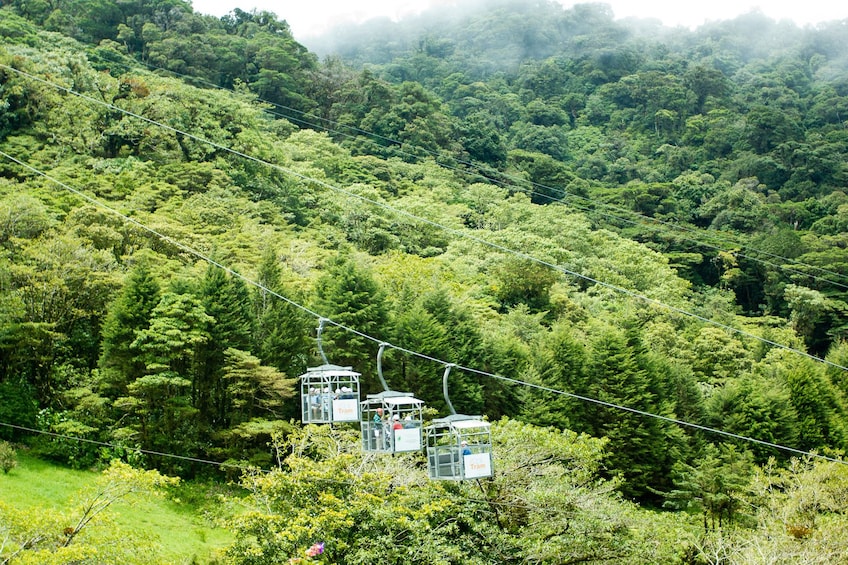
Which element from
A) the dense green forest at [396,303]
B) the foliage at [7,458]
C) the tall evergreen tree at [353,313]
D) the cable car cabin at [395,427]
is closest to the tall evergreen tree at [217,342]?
the dense green forest at [396,303]

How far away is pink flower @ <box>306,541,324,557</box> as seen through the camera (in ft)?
52.1

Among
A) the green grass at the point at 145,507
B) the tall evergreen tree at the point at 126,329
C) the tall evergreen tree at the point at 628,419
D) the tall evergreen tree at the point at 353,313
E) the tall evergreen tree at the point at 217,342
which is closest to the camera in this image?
the green grass at the point at 145,507

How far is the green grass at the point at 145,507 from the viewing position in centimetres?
2086

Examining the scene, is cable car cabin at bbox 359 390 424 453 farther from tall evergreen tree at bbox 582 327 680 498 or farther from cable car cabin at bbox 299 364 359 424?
tall evergreen tree at bbox 582 327 680 498

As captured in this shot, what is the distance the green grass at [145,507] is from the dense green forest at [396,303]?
115 cm

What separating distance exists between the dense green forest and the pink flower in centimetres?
23

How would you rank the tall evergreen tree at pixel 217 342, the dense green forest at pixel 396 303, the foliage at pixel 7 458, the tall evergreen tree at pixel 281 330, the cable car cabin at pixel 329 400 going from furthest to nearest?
the tall evergreen tree at pixel 281 330
the tall evergreen tree at pixel 217 342
the foliage at pixel 7 458
the dense green forest at pixel 396 303
the cable car cabin at pixel 329 400

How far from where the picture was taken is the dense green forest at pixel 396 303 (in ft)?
64.3

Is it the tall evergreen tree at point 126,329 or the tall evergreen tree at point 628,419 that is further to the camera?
the tall evergreen tree at point 628,419

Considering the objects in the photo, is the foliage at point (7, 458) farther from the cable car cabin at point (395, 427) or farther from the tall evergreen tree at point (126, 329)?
the cable car cabin at point (395, 427)

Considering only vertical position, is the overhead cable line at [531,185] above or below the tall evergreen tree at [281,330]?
above

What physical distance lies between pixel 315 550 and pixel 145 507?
30.7ft

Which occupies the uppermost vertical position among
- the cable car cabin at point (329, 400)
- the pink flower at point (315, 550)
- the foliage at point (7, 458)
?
the cable car cabin at point (329, 400)

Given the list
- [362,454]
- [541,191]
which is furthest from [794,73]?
[362,454]
